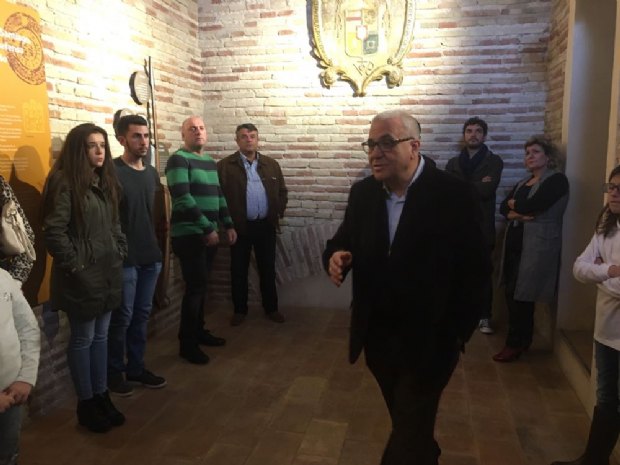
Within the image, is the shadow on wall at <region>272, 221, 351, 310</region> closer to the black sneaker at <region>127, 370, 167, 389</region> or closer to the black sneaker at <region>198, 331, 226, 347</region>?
the black sneaker at <region>198, 331, 226, 347</region>

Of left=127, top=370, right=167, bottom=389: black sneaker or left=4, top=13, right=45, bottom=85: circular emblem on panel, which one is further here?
left=127, top=370, right=167, bottom=389: black sneaker

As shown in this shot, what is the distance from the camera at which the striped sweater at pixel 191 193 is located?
3.84m

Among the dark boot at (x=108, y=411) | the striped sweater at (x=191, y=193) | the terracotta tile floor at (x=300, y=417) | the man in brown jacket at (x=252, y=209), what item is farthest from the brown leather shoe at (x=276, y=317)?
the dark boot at (x=108, y=411)

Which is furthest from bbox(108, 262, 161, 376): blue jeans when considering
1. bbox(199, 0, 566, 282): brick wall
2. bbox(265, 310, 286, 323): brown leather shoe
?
bbox(199, 0, 566, 282): brick wall

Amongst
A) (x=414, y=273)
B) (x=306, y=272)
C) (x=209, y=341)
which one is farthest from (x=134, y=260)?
(x=306, y=272)

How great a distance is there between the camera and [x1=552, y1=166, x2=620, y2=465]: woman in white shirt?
2311mm


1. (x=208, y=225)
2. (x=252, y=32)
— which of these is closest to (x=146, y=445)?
(x=208, y=225)

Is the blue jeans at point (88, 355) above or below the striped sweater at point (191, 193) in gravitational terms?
below

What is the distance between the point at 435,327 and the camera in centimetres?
211

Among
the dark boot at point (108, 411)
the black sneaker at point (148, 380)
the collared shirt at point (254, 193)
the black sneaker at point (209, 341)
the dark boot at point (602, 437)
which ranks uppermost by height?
the collared shirt at point (254, 193)

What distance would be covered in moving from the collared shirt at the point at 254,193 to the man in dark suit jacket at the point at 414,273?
2.73 m

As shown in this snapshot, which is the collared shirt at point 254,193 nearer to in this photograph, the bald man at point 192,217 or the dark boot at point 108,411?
the bald man at point 192,217

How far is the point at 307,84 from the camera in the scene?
17.3 ft

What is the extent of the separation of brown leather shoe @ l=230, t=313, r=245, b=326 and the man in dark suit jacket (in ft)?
9.71
